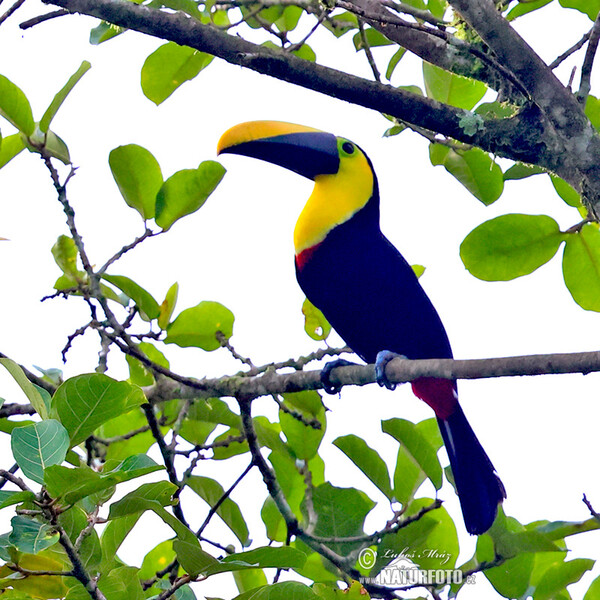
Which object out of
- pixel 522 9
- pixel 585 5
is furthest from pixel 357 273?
pixel 585 5

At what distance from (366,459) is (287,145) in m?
1.53

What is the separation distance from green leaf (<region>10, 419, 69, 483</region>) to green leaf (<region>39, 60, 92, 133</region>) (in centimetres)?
134

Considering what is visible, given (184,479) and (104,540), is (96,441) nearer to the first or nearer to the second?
(184,479)

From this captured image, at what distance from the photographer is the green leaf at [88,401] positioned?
1562mm

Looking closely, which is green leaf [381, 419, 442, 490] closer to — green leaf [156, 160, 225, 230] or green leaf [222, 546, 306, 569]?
green leaf [222, 546, 306, 569]

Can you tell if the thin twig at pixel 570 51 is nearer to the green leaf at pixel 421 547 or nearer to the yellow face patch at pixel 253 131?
the green leaf at pixel 421 547

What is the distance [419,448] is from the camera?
2.42 metres

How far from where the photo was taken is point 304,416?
8.88 ft

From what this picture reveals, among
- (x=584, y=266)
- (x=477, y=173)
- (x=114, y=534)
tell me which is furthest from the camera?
(x=477, y=173)

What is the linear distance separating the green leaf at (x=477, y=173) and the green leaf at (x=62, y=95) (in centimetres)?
122

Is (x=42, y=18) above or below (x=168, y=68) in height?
below

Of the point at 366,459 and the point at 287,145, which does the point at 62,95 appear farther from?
the point at 366,459

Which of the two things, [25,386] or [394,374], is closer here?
[25,386]

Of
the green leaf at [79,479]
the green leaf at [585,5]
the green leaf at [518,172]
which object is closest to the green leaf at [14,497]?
the green leaf at [79,479]
